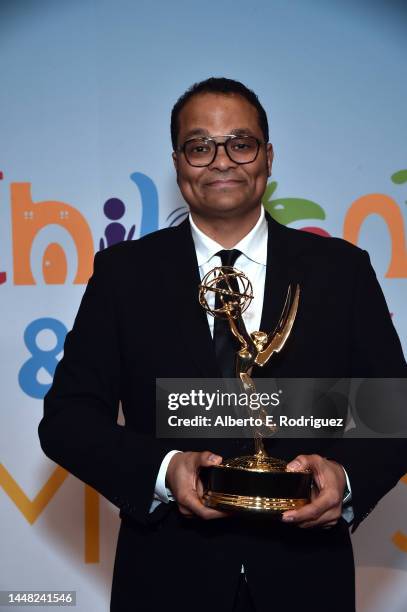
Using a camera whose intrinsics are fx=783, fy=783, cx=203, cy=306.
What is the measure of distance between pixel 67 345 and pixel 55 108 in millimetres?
1099

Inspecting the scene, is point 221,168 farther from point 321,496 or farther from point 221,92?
point 321,496

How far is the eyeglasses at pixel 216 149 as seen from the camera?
143cm

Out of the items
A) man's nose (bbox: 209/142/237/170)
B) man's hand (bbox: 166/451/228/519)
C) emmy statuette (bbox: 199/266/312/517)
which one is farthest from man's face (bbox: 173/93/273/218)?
man's hand (bbox: 166/451/228/519)

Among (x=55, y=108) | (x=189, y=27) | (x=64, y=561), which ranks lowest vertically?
(x=64, y=561)

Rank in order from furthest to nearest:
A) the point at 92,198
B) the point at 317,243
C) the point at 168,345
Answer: the point at 92,198
the point at 317,243
the point at 168,345

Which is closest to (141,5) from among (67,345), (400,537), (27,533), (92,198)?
(92,198)

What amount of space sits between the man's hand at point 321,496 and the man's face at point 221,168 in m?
0.50

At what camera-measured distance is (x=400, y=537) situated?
227cm

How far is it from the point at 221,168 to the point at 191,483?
0.58 meters

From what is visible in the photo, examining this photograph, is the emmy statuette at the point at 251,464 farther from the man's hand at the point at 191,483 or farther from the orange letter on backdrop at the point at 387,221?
the orange letter on backdrop at the point at 387,221

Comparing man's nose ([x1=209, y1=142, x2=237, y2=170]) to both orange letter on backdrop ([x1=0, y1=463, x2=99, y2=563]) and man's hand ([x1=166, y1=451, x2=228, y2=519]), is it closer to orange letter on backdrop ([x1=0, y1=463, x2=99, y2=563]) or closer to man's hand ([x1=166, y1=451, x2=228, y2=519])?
man's hand ([x1=166, y1=451, x2=228, y2=519])

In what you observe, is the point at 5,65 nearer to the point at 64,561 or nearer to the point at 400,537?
the point at 64,561

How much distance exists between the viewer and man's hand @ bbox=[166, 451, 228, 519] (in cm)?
114

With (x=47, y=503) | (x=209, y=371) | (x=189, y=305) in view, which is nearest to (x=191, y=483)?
(x=209, y=371)
